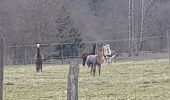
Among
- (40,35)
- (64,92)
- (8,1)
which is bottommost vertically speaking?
(64,92)

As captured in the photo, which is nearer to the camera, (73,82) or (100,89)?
(73,82)

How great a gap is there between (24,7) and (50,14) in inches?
95.0

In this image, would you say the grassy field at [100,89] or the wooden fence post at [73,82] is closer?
the wooden fence post at [73,82]

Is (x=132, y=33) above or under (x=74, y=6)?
under

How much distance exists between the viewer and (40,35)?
40.6 metres

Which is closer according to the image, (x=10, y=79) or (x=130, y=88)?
(x=130, y=88)

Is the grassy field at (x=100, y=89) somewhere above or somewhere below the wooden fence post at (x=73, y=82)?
below

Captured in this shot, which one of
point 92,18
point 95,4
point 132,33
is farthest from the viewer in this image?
point 95,4

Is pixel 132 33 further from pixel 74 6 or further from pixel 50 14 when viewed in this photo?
pixel 74 6

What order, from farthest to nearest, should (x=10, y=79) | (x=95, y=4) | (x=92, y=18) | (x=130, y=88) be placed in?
(x=95, y=4) → (x=92, y=18) → (x=10, y=79) → (x=130, y=88)

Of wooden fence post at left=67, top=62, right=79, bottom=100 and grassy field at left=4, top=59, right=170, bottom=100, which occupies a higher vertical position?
wooden fence post at left=67, top=62, right=79, bottom=100

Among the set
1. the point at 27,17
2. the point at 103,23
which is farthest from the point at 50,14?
the point at 103,23

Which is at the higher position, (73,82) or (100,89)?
(73,82)

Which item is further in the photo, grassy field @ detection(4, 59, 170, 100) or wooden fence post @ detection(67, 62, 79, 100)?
grassy field @ detection(4, 59, 170, 100)
